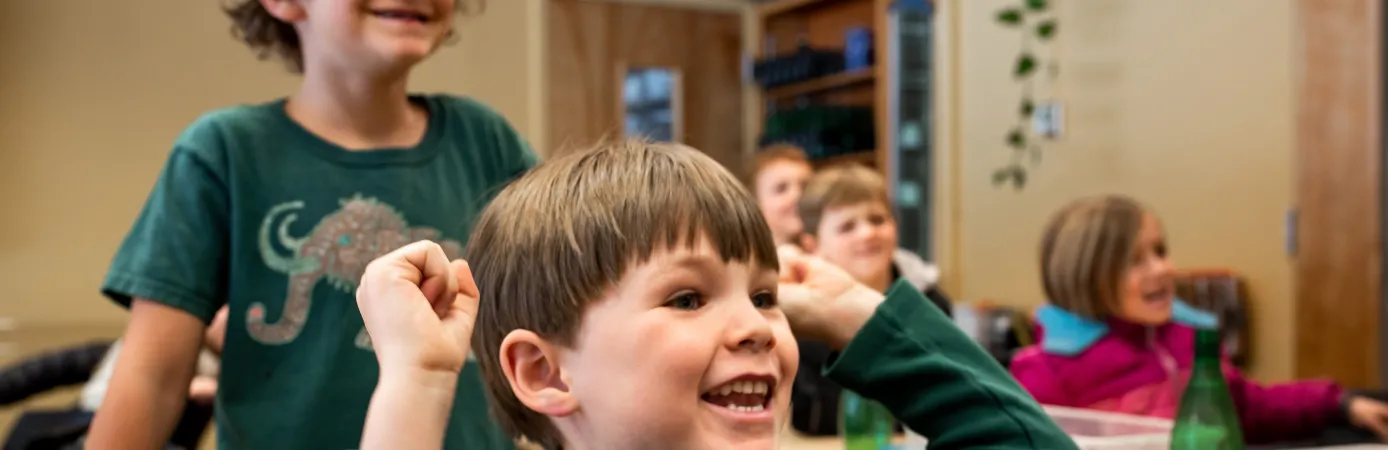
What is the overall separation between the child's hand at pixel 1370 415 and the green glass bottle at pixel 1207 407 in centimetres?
64

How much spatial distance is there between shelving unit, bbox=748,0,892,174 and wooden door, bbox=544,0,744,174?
142mm

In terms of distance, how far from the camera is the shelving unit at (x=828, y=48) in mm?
5598

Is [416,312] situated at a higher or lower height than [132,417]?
higher

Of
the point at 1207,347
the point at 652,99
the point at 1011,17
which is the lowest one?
the point at 1207,347

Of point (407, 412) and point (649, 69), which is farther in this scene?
point (649, 69)

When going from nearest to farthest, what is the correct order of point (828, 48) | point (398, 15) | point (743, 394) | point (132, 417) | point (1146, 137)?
point (743, 394) < point (132, 417) < point (398, 15) < point (1146, 137) < point (828, 48)

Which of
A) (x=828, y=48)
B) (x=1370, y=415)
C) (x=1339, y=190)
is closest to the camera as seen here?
(x=1370, y=415)

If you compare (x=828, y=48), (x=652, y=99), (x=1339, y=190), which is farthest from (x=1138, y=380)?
(x=652, y=99)

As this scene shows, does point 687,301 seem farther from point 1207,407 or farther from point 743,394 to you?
point 1207,407

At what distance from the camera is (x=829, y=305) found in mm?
1160

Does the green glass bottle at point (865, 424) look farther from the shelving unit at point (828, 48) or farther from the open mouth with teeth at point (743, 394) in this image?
the shelving unit at point (828, 48)

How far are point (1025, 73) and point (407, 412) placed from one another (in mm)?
4338

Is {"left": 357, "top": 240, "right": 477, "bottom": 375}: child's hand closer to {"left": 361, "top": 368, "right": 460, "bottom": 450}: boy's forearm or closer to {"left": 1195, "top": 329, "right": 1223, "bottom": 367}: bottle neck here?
{"left": 361, "top": 368, "right": 460, "bottom": 450}: boy's forearm

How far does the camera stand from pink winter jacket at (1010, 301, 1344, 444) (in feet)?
6.73
